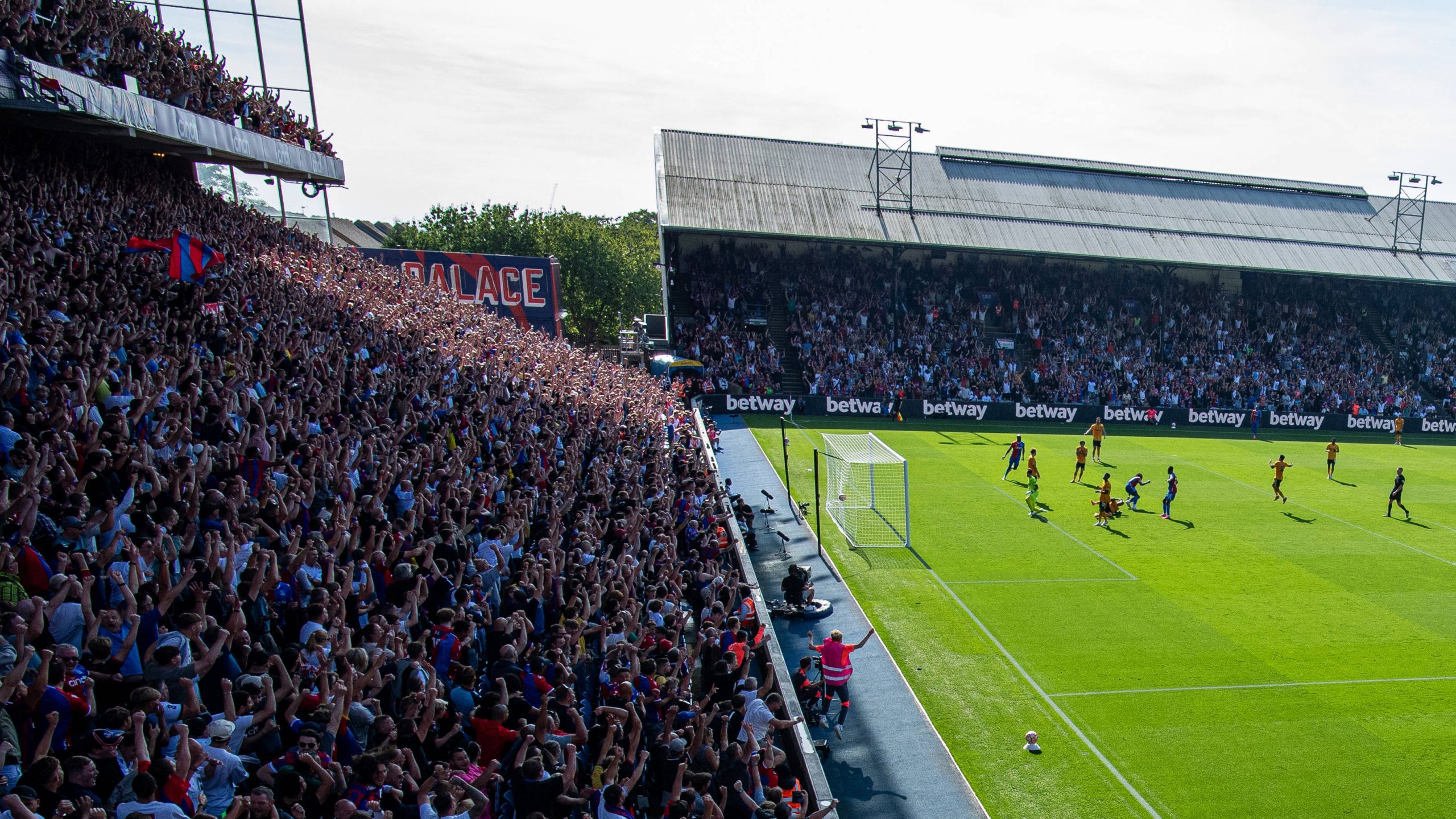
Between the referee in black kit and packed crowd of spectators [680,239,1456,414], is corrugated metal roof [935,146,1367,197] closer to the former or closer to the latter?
packed crowd of spectators [680,239,1456,414]

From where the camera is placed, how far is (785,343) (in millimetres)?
45125

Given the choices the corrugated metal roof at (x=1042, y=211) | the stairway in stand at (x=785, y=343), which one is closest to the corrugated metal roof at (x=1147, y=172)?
the corrugated metal roof at (x=1042, y=211)

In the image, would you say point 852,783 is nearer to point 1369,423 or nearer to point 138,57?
point 138,57

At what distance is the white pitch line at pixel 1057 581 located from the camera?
66.0 ft

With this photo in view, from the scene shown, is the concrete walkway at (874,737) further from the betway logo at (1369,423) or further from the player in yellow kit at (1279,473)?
the betway logo at (1369,423)

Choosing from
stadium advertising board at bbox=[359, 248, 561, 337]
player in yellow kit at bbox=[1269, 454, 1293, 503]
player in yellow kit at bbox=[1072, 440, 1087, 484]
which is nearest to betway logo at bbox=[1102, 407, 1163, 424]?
player in yellow kit at bbox=[1072, 440, 1087, 484]

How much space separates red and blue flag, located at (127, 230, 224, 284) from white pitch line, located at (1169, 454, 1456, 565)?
84.6ft

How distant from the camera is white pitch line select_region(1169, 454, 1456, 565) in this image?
23281 mm

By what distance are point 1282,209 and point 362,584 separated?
58567mm

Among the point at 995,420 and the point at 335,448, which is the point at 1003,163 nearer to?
the point at 995,420

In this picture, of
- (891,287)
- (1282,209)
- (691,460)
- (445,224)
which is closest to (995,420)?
(891,287)

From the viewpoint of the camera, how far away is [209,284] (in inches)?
676

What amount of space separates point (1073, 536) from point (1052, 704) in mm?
9410

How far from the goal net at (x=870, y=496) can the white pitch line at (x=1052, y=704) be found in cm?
267
